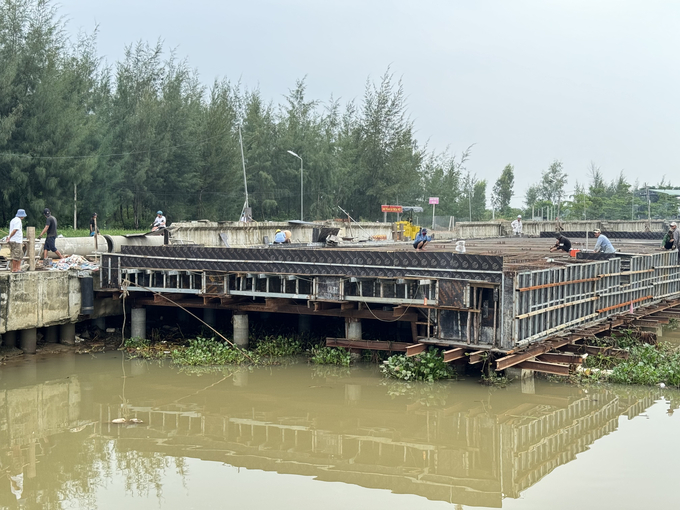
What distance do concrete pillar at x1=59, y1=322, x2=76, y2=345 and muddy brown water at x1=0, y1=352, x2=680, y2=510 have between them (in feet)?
6.37

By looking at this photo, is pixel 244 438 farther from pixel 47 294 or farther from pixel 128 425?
pixel 47 294

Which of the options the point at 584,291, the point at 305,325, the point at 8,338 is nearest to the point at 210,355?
the point at 305,325

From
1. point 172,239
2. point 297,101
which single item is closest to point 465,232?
point 297,101

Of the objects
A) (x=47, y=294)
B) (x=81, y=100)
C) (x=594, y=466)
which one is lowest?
(x=594, y=466)

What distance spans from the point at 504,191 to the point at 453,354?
2283 inches

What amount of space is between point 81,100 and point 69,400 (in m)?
23.4

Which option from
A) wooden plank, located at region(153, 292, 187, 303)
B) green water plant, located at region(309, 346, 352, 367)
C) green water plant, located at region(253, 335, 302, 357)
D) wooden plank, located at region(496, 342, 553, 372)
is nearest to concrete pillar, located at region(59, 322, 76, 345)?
wooden plank, located at region(153, 292, 187, 303)

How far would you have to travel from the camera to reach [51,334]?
682 inches

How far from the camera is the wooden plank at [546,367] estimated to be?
44.0 feet

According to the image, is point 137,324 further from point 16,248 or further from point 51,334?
point 16,248

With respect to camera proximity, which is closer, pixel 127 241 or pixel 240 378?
pixel 240 378

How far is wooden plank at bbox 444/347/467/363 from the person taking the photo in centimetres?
1336

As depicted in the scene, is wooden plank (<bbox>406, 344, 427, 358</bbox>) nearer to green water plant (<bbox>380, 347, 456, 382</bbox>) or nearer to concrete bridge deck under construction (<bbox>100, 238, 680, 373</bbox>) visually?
concrete bridge deck under construction (<bbox>100, 238, 680, 373</bbox>)

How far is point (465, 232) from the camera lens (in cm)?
Result: 4147
